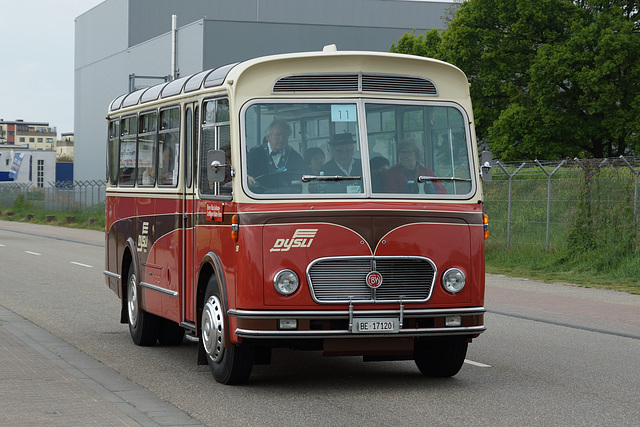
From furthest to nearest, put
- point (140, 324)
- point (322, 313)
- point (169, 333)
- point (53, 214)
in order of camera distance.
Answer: point (53, 214)
point (169, 333)
point (140, 324)
point (322, 313)

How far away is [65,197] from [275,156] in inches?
2205

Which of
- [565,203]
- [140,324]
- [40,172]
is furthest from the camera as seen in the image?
[40,172]

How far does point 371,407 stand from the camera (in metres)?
8.00

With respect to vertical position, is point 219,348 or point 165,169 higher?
point 165,169

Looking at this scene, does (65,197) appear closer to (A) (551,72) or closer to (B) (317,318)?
(A) (551,72)

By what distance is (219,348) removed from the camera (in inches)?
355

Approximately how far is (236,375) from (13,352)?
107 inches

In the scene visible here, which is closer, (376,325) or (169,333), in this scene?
(376,325)

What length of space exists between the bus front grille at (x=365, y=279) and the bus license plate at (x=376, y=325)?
0.51 feet

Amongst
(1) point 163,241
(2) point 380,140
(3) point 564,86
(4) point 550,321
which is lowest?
(4) point 550,321

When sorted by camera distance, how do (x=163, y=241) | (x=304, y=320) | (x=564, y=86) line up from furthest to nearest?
(x=564, y=86) < (x=163, y=241) < (x=304, y=320)

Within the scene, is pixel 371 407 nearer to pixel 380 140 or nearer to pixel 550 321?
pixel 380 140

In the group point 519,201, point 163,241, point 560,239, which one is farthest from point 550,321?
point 519,201

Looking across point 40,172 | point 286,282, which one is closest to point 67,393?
point 286,282
